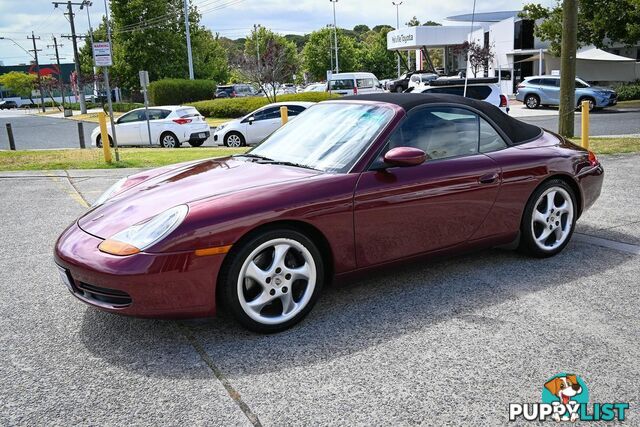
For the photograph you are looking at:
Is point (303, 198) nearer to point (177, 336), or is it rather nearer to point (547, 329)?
point (177, 336)

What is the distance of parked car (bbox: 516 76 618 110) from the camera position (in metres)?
25.7

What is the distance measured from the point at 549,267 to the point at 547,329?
4.05 ft

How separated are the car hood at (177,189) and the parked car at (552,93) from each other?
2510 cm

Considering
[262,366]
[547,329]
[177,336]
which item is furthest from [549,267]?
[177,336]

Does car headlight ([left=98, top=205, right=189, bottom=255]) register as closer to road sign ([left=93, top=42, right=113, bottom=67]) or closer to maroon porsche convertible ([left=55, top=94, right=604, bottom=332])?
maroon porsche convertible ([left=55, top=94, right=604, bottom=332])

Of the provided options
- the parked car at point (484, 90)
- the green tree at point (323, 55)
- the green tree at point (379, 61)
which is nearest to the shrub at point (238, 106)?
the parked car at point (484, 90)

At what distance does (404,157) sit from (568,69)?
1099cm

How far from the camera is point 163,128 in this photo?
716 inches

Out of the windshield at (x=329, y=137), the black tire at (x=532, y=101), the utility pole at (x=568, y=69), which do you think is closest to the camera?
the windshield at (x=329, y=137)

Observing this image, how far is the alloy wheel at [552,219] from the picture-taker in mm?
4691

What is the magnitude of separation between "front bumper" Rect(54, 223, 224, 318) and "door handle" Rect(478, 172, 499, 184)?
2081 millimetres

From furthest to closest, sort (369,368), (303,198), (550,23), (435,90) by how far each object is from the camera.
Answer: (550,23) → (435,90) → (303,198) → (369,368)

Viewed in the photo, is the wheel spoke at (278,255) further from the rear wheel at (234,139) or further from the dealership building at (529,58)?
the dealership building at (529,58)

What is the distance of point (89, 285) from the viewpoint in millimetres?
3320
